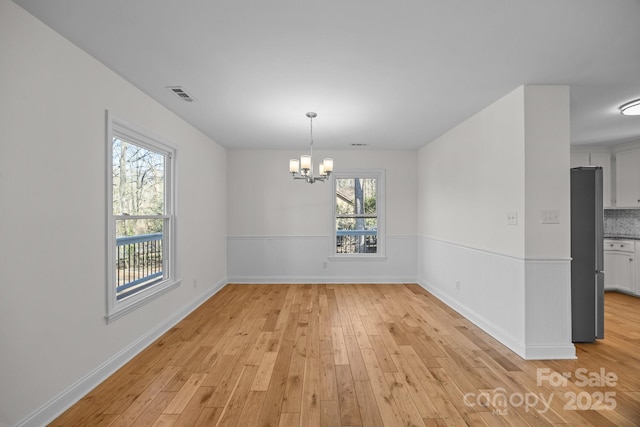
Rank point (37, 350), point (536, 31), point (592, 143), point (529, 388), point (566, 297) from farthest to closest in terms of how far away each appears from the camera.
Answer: point (592, 143)
point (566, 297)
point (529, 388)
point (536, 31)
point (37, 350)

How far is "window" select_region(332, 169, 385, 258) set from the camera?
6154 millimetres

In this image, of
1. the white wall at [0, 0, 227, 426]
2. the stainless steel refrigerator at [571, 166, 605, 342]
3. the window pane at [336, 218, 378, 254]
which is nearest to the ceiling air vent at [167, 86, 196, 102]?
the white wall at [0, 0, 227, 426]

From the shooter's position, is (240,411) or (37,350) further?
(240,411)

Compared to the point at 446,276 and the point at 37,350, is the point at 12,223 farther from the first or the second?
the point at 446,276

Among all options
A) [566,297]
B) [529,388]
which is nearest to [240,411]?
[529,388]

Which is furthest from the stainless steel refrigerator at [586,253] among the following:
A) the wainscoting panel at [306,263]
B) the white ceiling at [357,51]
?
the wainscoting panel at [306,263]

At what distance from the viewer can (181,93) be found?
3.20 metres

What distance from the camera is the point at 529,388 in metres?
2.43

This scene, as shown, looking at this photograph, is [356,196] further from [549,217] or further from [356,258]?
[549,217]

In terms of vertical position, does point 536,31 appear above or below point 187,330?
above

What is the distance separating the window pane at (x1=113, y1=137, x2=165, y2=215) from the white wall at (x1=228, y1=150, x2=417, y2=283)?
7.52 feet

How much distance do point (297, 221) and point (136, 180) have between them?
3.19m

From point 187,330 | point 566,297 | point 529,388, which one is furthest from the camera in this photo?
point 187,330

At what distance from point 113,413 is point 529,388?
3044 mm
